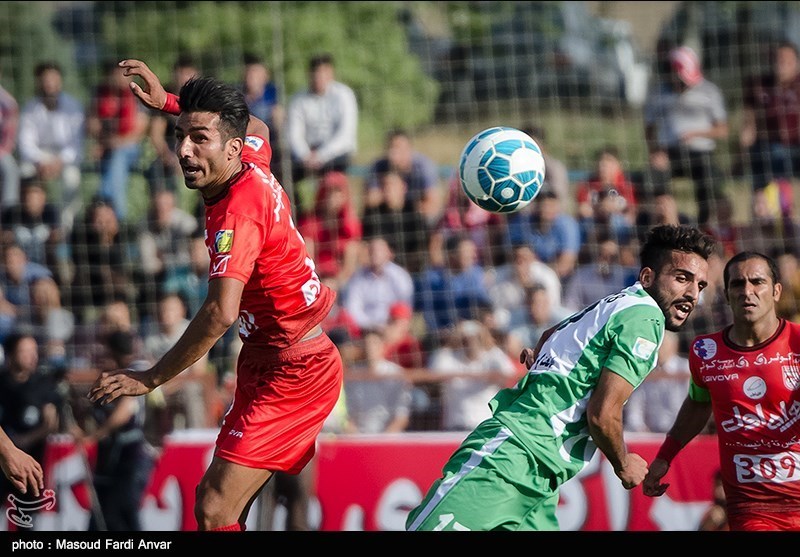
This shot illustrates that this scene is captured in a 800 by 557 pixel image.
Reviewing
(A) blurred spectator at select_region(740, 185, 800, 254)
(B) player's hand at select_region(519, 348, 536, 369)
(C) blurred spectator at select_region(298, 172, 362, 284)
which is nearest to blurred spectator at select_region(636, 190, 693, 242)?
(A) blurred spectator at select_region(740, 185, 800, 254)

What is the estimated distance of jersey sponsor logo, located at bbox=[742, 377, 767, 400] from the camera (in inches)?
264

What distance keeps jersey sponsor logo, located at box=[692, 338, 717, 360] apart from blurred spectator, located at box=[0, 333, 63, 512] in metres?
6.23

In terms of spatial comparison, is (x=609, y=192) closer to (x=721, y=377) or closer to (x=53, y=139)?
(x=721, y=377)

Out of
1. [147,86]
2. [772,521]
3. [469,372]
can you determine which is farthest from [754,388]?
[469,372]

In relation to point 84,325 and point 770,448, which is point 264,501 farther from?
point 770,448

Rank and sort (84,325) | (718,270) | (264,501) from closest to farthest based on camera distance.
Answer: (264,501) → (718,270) → (84,325)

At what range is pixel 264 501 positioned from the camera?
10.0 metres

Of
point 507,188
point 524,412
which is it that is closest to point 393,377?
point 507,188

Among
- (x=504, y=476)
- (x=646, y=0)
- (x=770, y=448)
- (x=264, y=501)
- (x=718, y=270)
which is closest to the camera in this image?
(x=504, y=476)

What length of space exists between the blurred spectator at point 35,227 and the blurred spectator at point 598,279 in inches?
225

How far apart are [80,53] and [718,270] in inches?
363

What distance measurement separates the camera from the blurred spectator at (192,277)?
1242 cm

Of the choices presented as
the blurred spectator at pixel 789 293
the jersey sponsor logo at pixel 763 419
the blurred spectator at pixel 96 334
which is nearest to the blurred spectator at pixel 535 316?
the blurred spectator at pixel 789 293

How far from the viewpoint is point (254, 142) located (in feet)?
21.4
